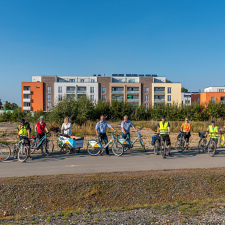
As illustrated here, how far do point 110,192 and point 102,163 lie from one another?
2.85 meters

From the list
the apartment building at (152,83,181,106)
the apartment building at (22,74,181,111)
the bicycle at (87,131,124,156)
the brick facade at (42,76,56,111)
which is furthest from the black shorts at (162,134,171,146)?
the brick facade at (42,76,56,111)

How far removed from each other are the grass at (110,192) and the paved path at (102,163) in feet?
3.20

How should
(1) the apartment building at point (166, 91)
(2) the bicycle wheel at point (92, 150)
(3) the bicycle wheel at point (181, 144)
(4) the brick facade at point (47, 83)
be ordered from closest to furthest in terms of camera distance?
(2) the bicycle wheel at point (92, 150) → (3) the bicycle wheel at point (181, 144) → (4) the brick facade at point (47, 83) → (1) the apartment building at point (166, 91)

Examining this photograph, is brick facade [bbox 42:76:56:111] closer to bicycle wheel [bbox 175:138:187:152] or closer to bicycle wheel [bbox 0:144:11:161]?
bicycle wheel [bbox 175:138:187:152]

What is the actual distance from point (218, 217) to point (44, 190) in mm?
4250

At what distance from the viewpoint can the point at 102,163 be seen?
962cm

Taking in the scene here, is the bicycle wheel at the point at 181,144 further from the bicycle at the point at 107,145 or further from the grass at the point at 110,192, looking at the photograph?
the grass at the point at 110,192

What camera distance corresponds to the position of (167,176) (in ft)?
24.6

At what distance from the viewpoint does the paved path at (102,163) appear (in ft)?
27.7

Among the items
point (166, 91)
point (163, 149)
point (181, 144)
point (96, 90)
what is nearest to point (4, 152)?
point (163, 149)

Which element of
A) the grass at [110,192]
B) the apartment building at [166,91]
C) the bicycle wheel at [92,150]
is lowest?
the grass at [110,192]

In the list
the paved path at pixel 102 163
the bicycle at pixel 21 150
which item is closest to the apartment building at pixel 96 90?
the paved path at pixel 102 163

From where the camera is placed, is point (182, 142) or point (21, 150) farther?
point (182, 142)

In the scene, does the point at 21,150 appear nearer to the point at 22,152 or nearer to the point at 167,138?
the point at 22,152
